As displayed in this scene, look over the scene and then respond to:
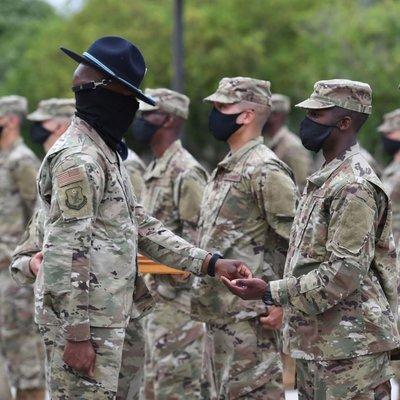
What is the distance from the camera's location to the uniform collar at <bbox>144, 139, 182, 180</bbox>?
874 cm

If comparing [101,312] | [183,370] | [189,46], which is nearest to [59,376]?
[101,312]

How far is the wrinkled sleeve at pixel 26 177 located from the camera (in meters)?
9.59

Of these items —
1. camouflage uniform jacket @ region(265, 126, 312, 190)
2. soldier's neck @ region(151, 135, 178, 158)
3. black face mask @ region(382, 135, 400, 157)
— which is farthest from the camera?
camouflage uniform jacket @ region(265, 126, 312, 190)

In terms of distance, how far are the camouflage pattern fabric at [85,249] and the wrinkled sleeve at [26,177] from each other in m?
3.74

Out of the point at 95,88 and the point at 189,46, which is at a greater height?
the point at 189,46

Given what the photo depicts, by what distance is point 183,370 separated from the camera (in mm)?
8688

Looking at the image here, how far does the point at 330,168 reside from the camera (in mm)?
5938

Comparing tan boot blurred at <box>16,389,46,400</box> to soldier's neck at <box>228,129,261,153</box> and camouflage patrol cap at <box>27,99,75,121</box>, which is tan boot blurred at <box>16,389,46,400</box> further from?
soldier's neck at <box>228,129,261,153</box>

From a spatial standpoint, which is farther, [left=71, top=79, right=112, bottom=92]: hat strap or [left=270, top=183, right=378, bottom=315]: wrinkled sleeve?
[left=71, top=79, right=112, bottom=92]: hat strap

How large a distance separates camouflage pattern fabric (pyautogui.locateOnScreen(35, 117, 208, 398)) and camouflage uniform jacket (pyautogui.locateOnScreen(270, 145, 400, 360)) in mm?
787

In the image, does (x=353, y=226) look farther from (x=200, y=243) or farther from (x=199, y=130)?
(x=199, y=130)

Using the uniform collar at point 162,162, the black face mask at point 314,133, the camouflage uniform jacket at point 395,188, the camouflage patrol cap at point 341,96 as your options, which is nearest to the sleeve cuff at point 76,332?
the black face mask at point 314,133

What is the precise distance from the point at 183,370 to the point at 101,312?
10.2ft

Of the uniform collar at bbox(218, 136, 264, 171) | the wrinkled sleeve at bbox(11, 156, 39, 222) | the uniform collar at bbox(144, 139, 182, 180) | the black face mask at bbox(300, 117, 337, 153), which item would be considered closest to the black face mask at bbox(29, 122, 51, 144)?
the wrinkled sleeve at bbox(11, 156, 39, 222)
